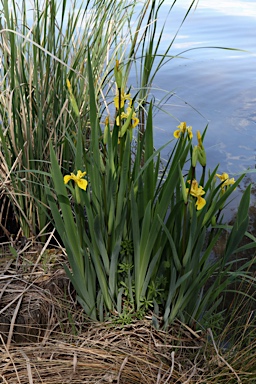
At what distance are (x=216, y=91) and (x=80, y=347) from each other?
278 centimetres

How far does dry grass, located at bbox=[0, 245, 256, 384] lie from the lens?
142 centimetres

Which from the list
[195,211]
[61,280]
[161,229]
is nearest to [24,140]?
[61,280]

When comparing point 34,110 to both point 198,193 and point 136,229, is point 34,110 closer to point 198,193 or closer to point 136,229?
point 136,229

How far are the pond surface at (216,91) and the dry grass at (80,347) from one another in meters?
1.00

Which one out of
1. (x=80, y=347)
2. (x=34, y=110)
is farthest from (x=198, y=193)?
(x=34, y=110)

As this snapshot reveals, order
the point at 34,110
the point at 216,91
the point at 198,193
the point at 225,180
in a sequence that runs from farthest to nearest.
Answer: the point at 216,91
the point at 34,110
the point at 225,180
the point at 198,193

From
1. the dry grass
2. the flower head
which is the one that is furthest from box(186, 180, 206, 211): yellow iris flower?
the dry grass

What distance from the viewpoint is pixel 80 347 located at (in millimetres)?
1489

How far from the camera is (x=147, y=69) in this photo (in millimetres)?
2531

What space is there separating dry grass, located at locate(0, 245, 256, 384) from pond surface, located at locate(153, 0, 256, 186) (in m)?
1.00

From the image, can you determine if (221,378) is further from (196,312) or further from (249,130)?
(249,130)

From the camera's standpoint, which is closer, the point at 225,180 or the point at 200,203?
the point at 200,203

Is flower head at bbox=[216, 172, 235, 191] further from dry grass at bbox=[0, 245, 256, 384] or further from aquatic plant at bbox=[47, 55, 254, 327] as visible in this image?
dry grass at bbox=[0, 245, 256, 384]

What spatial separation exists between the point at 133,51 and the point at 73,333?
4.41 feet
